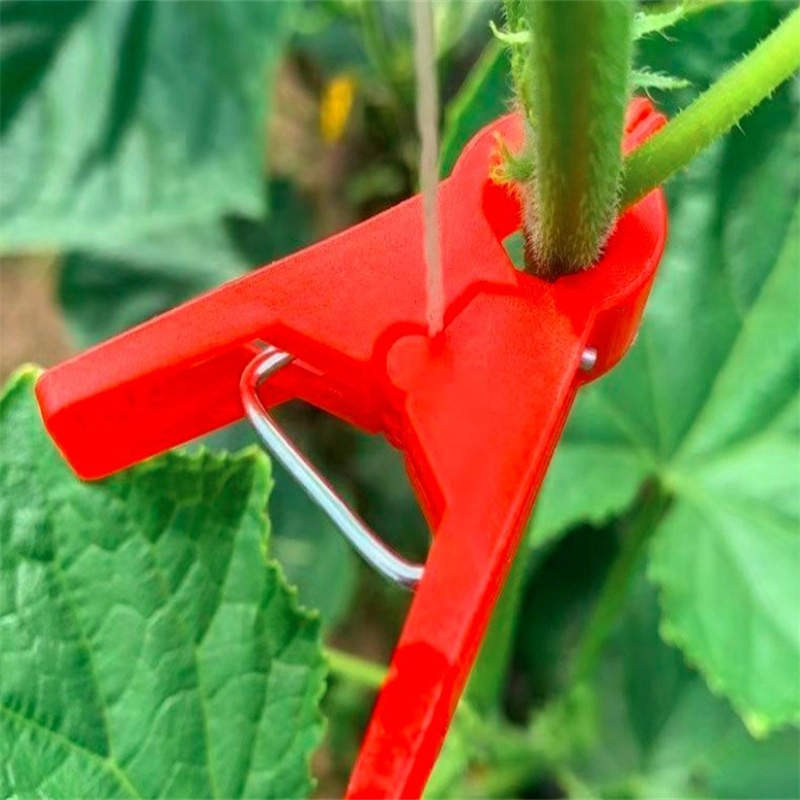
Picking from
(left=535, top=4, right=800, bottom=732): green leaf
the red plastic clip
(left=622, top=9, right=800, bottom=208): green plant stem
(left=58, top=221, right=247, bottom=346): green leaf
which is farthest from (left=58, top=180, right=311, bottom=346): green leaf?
(left=622, top=9, right=800, bottom=208): green plant stem

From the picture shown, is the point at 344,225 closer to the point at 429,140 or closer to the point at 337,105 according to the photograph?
the point at 337,105

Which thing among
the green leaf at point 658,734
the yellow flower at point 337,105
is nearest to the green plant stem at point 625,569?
the green leaf at point 658,734

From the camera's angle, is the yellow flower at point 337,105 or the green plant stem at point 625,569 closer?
the green plant stem at point 625,569

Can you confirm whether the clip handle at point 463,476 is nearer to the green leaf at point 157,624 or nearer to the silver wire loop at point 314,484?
the silver wire loop at point 314,484

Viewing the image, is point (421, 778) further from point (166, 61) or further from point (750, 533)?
point (166, 61)

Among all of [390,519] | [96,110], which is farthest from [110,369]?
[390,519]

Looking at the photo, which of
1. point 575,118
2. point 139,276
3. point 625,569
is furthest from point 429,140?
point 139,276

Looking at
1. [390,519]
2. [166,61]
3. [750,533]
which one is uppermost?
[166,61]
